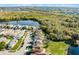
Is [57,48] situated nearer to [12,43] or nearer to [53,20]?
[53,20]

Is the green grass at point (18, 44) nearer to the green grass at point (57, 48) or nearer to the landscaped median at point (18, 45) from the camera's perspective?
the landscaped median at point (18, 45)

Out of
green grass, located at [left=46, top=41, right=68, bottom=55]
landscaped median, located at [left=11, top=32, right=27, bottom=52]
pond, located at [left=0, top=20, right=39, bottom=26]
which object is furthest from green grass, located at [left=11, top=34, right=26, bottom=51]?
green grass, located at [left=46, top=41, right=68, bottom=55]

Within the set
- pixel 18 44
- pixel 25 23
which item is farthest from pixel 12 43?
pixel 25 23

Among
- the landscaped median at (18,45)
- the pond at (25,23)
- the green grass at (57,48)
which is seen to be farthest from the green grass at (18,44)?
the green grass at (57,48)

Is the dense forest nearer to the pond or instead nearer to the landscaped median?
the pond
